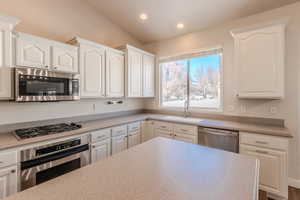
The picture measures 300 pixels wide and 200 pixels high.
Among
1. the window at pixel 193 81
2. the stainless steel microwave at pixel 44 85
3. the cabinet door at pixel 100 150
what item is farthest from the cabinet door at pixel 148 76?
the stainless steel microwave at pixel 44 85

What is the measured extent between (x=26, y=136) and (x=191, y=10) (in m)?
3.15

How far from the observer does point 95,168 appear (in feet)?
3.23

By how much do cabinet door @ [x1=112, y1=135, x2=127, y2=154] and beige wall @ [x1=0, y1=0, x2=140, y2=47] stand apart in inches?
76.4

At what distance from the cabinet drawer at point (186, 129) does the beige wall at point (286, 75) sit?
2.58 ft

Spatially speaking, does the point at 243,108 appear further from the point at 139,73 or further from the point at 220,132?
the point at 139,73

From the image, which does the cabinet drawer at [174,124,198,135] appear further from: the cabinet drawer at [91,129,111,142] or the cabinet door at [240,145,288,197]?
the cabinet drawer at [91,129,111,142]

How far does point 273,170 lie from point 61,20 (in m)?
3.93

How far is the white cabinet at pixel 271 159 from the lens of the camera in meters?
1.92

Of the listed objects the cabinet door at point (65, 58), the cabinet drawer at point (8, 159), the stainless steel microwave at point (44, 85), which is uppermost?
the cabinet door at point (65, 58)

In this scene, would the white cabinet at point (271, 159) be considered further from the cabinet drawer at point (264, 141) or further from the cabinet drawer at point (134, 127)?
the cabinet drawer at point (134, 127)

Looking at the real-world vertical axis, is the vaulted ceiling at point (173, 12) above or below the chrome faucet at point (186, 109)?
above

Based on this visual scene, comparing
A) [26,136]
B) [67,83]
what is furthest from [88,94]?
[26,136]

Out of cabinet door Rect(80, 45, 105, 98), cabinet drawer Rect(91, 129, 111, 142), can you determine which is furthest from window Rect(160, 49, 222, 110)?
cabinet drawer Rect(91, 129, 111, 142)

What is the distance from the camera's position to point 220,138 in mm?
2371
